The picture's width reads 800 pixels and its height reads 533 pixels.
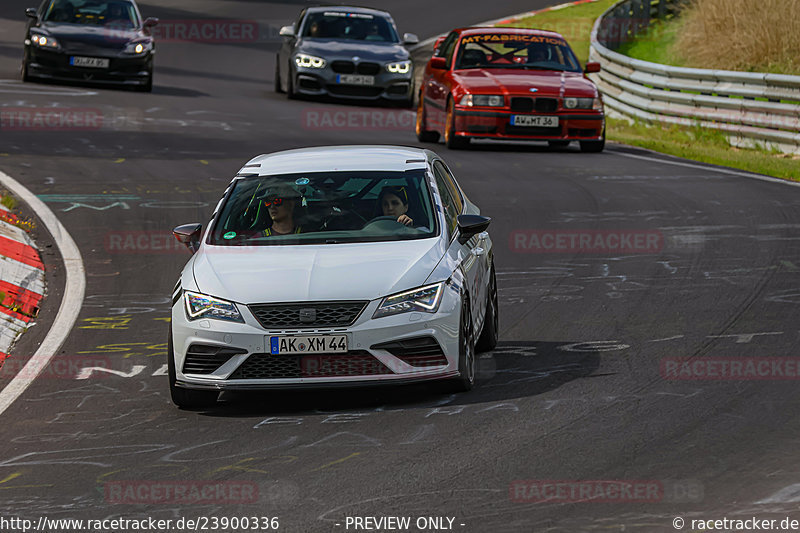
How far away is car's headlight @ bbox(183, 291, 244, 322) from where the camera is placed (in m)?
8.20

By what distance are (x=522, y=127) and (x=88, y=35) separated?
904 centimetres

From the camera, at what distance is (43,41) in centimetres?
2600

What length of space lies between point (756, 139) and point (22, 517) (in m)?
17.1

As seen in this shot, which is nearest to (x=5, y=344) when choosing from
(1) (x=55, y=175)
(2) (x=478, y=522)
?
(2) (x=478, y=522)

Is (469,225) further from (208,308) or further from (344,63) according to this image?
(344,63)

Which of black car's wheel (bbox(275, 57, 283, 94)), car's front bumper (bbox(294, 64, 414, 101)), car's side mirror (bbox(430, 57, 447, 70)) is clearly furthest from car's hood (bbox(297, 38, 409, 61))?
car's side mirror (bbox(430, 57, 447, 70))

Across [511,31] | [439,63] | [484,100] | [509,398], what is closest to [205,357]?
[509,398]

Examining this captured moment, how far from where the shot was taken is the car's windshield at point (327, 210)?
9008 millimetres

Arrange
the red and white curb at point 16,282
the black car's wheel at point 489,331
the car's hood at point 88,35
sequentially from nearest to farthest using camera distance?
the black car's wheel at point 489,331 < the red and white curb at point 16,282 < the car's hood at point 88,35

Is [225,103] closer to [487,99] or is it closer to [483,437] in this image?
[487,99]

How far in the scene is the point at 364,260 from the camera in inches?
334

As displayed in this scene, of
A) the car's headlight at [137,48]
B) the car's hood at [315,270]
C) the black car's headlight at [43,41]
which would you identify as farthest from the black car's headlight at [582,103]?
the car's hood at [315,270]

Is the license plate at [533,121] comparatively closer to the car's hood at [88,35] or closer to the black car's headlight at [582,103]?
the black car's headlight at [582,103]

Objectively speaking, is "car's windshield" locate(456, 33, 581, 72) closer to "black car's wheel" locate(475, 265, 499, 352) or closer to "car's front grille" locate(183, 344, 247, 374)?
"black car's wheel" locate(475, 265, 499, 352)
